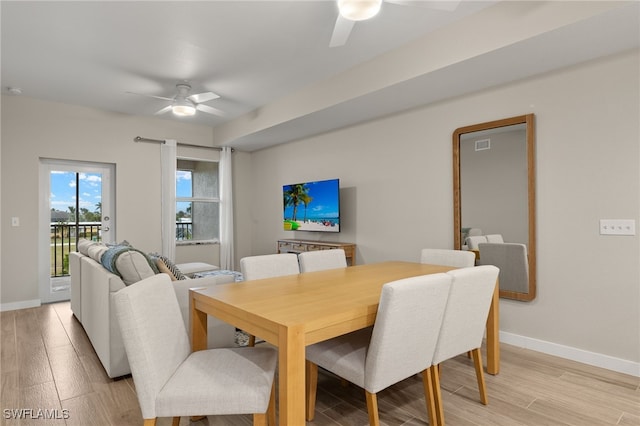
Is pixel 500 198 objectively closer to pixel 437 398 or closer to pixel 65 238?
pixel 437 398

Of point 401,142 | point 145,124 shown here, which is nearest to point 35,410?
point 401,142

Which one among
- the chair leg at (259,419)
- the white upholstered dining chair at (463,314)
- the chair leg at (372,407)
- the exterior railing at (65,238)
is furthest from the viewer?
the exterior railing at (65,238)

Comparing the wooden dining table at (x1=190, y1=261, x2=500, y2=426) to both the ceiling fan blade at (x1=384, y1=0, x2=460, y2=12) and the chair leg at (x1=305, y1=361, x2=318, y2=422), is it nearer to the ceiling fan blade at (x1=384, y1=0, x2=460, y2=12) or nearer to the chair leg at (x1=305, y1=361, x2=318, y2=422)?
the chair leg at (x1=305, y1=361, x2=318, y2=422)

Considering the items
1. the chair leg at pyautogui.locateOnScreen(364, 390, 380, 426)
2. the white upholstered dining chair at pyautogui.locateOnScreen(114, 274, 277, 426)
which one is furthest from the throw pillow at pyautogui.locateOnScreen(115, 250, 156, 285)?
the chair leg at pyautogui.locateOnScreen(364, 390, 380, 426)

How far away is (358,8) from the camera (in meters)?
2.07

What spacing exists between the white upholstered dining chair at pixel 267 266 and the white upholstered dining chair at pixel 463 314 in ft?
3.97

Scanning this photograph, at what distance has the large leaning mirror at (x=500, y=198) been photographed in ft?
9.67

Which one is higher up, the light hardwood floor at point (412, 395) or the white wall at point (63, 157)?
the white wall at point (63, 157)

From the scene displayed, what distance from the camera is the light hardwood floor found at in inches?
75.4

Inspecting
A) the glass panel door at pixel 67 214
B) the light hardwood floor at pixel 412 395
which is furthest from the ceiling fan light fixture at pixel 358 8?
the glass panel door at pixel 67 214

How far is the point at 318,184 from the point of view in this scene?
4.78m

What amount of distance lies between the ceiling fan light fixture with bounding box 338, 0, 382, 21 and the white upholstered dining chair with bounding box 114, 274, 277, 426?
1793mm

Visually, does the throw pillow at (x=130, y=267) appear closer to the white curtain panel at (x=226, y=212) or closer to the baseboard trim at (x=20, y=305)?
the baseboard trim at (x=20, y=305)

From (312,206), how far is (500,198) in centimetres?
243
